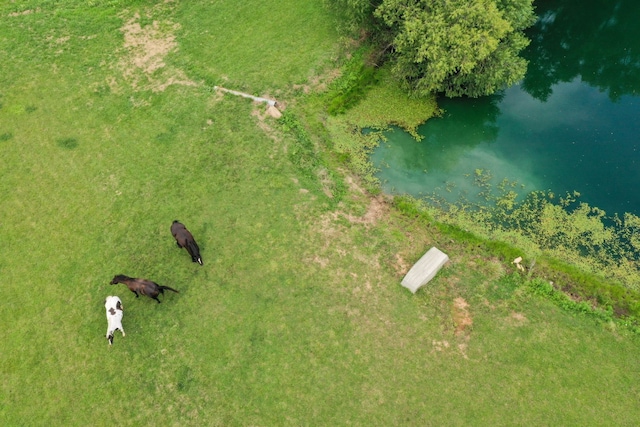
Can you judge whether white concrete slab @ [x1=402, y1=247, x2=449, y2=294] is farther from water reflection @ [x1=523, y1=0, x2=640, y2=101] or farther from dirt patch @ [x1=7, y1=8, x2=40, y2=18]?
dirt patch @ [x1=7, y1=8, x2=40, y2=18]

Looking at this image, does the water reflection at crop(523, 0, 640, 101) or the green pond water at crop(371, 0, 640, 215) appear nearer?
the green pond water at crop(371, 0, 640, 215)

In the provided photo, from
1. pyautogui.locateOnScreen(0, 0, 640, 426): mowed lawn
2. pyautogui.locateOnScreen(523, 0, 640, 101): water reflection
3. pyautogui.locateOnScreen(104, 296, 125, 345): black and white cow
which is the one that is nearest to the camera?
pyautogui.locateOnScreen(0, 0, 640, 426): mowed lawn

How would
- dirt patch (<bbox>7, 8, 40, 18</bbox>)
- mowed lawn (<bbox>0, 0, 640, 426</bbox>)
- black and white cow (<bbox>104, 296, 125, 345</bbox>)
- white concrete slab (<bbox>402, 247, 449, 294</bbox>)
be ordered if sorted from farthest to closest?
dirt patch (<bbox>7, 8, 40, 18</bbox>), white concrete slab (<bbox>402, 247, 449, 294</bbox>), black and white cow (<bbox>104, 296, 125, 345</bbox>), mowed lawn (<bbox>0, 0, 640, 426</bbox>)

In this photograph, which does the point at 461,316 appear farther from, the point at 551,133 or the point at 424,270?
the point at 551,133

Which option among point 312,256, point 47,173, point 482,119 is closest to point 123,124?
point 47,173

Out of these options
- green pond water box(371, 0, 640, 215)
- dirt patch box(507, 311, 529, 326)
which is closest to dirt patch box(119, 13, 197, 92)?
green pond water box(371, 0, 640, 215)

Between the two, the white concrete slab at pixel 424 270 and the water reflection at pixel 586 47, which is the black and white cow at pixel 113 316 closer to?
the white concrete slab at pixel 424 270

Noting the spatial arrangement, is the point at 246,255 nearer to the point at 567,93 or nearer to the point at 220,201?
the point at 220,201
